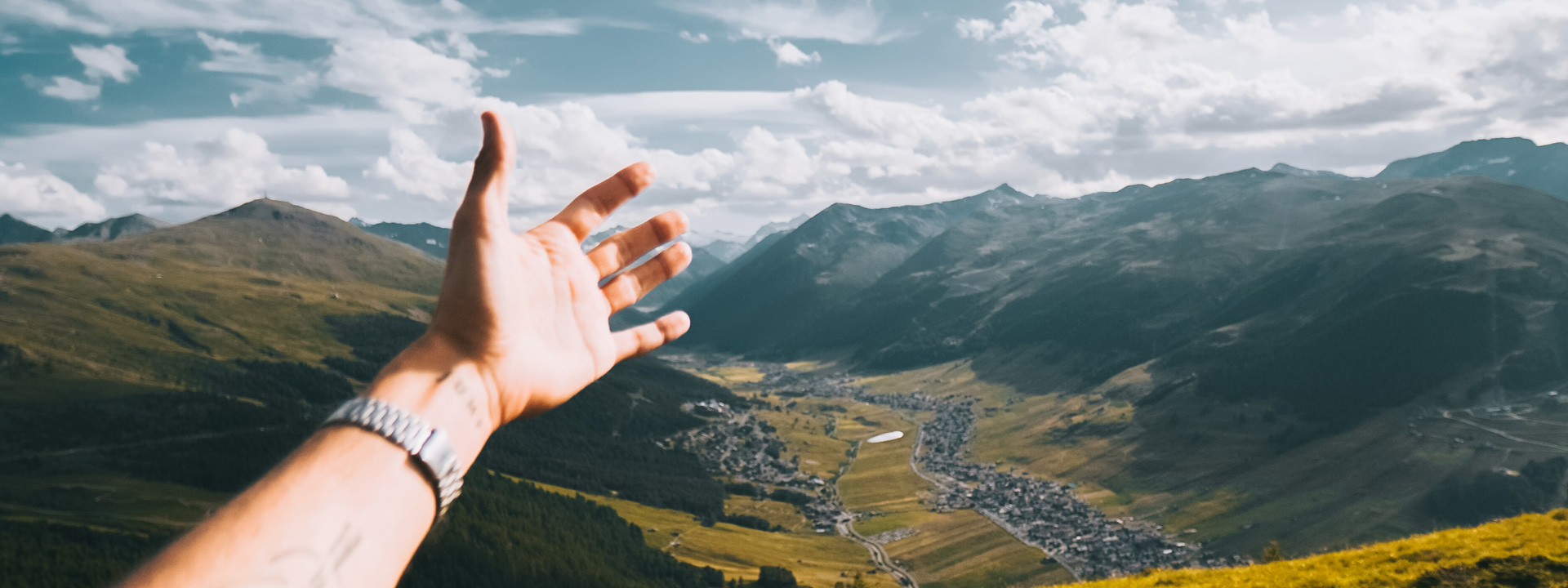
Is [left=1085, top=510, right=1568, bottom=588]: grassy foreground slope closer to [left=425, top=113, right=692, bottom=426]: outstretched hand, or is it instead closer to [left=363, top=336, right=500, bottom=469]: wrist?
[left=425, top=113, right=692, bottom=426]: outstretched hand

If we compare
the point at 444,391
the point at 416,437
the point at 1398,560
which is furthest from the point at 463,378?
the point at 1398,560

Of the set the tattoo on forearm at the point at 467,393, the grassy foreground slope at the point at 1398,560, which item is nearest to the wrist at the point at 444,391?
the tattoo on forearm at the point at 467,393

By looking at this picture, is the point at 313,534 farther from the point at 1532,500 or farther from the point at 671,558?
the point at 1532,500

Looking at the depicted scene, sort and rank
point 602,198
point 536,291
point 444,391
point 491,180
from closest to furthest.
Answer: point 444,391 < point 491,180 < point 536,291 < point 602,198

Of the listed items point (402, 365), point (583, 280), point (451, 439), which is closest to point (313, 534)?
point (451, 439)

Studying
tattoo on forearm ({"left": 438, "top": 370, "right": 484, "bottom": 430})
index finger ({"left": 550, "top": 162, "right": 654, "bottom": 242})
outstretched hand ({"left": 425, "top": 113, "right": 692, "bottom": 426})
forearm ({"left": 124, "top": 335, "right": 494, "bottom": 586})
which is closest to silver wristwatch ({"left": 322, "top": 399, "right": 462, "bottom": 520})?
forearm ({"left": 124, "top": 335, "right": 494, "bottom": 586})

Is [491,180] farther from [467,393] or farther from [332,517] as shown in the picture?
[332,517]
